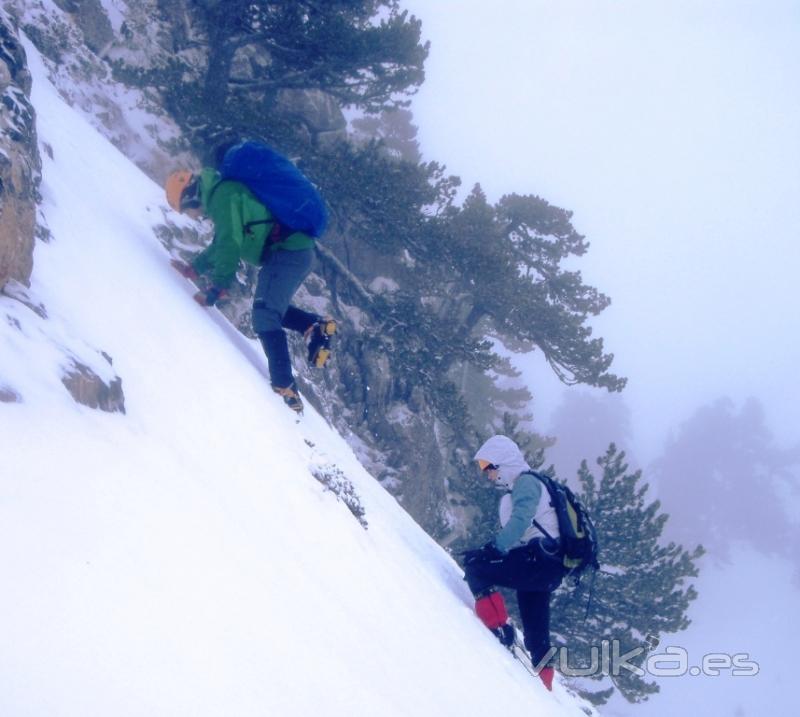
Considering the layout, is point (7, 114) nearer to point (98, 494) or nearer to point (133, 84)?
point (98, 494)

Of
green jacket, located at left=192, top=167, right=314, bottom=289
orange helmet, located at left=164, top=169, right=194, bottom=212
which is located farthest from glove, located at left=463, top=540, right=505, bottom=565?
orange helmet, located at left=164, top=169, right=194, bottom=212

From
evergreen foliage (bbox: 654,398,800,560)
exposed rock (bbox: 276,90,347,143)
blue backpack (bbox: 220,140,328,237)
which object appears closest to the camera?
blue backpack (bbox: 220,140,328,237)

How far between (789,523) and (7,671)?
249 ft

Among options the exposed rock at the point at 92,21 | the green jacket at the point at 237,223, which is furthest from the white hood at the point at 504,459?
the exposed rock at the point at 92,21

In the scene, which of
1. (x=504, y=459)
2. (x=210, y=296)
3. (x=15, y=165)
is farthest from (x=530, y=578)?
(x=15, y=165)

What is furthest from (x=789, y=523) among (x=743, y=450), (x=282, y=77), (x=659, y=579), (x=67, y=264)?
(x=67, y=264)

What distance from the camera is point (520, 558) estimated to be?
531 centimetres

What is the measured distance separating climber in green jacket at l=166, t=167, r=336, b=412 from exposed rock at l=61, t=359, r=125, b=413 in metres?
2.95

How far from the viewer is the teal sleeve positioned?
5.16 metres

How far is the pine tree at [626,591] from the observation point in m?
12.8

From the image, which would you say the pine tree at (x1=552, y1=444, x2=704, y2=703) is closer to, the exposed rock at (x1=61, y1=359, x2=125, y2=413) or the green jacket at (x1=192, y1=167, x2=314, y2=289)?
the green jacket at (x1=192, y1=167, x2=314, y2=289)

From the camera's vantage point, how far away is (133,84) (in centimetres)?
1175

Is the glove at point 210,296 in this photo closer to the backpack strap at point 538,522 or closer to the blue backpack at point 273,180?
the blue backpack at point 273,180

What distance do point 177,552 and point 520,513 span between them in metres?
3.55
